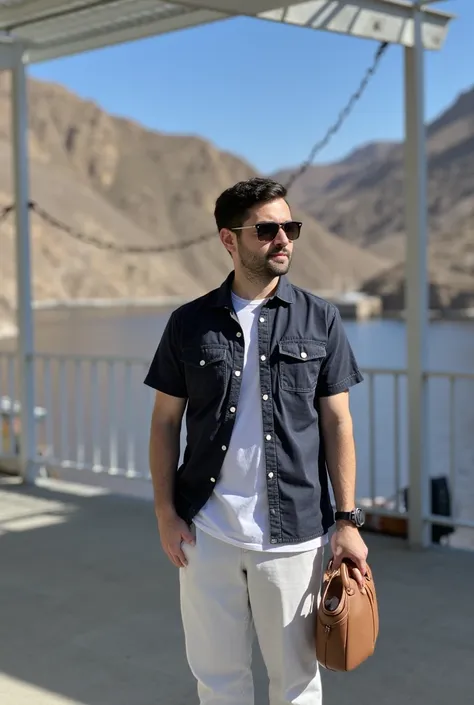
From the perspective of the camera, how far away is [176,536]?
1.74 meters

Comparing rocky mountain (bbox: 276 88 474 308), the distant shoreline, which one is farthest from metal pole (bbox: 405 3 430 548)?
rocky mountain (bbox: 276 88 474 308)

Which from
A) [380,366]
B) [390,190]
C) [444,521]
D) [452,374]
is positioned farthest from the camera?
[390,190]

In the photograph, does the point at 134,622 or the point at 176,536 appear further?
the point at 134,622

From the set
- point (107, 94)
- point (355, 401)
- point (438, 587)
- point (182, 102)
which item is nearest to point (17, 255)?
point (438, 587)

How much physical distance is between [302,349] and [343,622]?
0.48m

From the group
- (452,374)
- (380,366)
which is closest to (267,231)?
(452,374)

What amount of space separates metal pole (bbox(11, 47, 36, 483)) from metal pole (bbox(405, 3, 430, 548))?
2.27 metres

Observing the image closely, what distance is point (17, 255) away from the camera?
530cm

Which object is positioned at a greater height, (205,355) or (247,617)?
(205,355)

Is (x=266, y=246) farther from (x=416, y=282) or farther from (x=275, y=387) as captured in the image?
(x=416, y=282)

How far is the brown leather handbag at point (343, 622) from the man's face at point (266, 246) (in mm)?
542

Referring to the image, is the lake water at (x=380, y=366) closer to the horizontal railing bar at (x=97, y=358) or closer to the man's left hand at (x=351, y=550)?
the horizontal railing bar at (x=97, y=358)

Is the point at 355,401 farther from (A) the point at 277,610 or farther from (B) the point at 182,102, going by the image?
(B) the point at 182,102

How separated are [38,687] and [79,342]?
152ft
